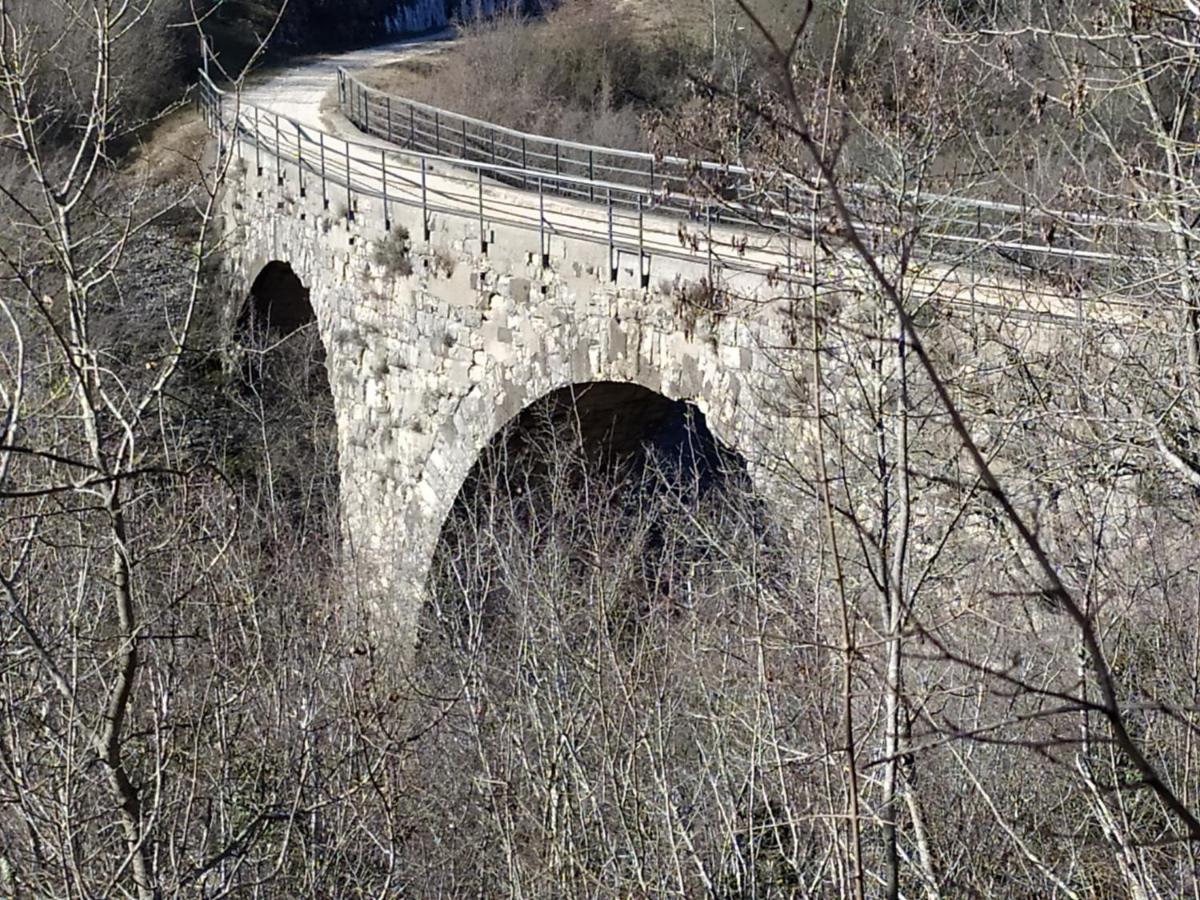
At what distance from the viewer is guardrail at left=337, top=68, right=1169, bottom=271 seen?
17.0 feet

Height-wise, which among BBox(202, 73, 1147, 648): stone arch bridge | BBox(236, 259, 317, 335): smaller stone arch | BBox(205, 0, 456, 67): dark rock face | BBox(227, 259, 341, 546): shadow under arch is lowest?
BBox(227, 259, 341, 546): shadow under arch

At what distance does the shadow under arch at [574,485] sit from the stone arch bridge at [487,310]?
13 centimetres

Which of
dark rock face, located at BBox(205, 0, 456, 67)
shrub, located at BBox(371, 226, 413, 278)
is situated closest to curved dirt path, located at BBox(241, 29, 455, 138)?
dark rock face, located at BBox(205, 0, 456, 67)

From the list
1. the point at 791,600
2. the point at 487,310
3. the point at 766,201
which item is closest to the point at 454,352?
the point at 487,310

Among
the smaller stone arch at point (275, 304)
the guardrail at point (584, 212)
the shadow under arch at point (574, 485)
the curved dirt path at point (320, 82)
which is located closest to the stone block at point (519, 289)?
the guardrail at point (584, 212)

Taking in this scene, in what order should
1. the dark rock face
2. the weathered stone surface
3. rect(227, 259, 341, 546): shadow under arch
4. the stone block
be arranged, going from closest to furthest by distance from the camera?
the weathered stone surface < the stone block < rect(227, 259, 341, 546): shadow under arch < the dark rock face

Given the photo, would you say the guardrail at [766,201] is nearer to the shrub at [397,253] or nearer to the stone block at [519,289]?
the stone block at [519,289]

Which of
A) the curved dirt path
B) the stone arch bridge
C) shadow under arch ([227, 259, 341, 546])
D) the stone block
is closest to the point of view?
the stone arch bridge

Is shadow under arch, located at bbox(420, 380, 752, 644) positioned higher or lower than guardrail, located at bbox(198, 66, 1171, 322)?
lower

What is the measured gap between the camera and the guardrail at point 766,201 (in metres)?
5.17

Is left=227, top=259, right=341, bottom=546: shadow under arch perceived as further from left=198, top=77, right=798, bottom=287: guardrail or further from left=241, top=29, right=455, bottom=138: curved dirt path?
left=241, top=29, right=455, bottom=138: curved dirt path

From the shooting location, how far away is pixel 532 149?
24141mm

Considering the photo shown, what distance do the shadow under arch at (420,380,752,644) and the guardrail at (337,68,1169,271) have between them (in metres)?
1.95

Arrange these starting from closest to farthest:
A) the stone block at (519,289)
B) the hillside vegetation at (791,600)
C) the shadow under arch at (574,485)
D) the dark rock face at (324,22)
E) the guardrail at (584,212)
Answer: the hillside vegetation at (791,600), the guardrail at (584,212), the shadow under arch at (574,485), the stone block at (519,289), the dark rock face at (324,22)
